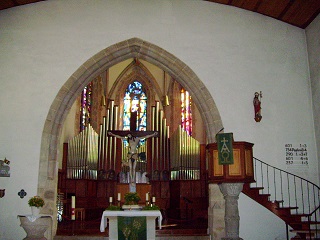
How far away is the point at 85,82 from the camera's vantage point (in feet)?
31.9

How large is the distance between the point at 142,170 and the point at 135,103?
10.8ft

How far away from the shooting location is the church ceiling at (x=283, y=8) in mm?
9008

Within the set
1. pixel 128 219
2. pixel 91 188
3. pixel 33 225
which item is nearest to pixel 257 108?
pixel 128 219

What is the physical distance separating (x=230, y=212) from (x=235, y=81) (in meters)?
3.43

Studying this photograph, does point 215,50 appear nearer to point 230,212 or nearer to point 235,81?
point 235,81

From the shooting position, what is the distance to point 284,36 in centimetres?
990

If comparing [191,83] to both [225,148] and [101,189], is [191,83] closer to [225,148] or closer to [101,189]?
[225,148]

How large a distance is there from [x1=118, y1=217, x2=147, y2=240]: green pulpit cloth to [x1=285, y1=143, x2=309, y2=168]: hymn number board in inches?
147

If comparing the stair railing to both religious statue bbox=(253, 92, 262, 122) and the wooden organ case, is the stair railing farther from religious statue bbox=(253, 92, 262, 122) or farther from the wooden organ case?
the wooden organ case

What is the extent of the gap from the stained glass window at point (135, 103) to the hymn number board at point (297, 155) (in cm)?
773

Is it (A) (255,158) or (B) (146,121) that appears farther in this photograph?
(B) (146,121)

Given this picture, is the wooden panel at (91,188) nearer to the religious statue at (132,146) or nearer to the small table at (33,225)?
the religious statue at (132,146)

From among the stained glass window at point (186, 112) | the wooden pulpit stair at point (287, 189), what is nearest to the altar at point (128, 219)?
the wooden pulpit stair at point (287, 189)

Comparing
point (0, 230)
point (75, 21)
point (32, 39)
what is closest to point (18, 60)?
point (32, 39)
